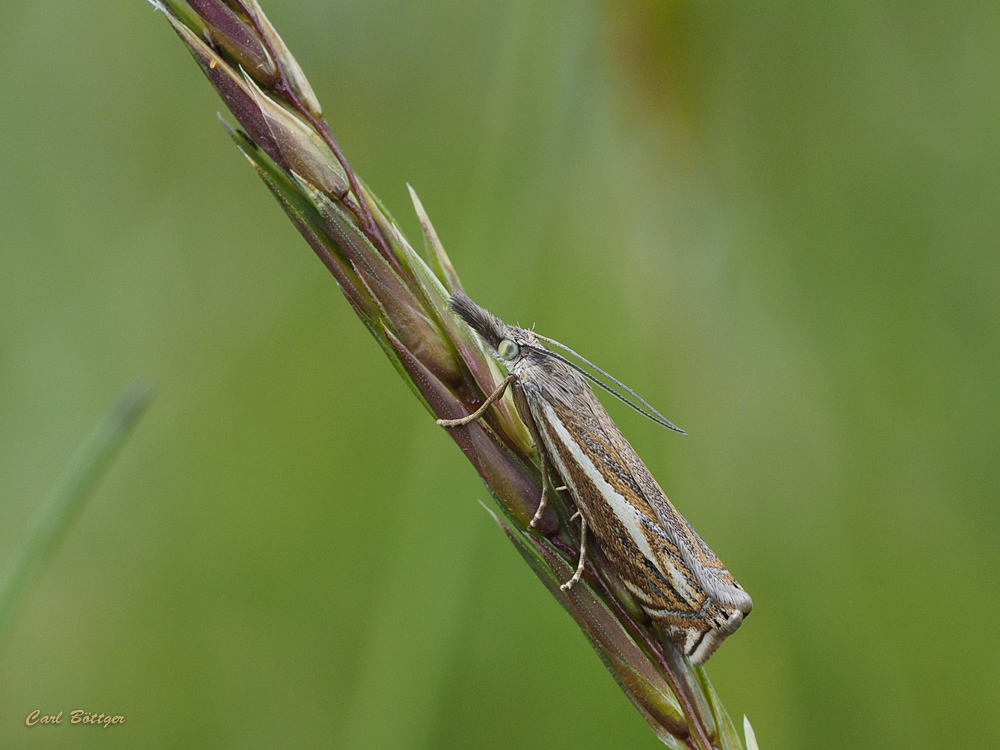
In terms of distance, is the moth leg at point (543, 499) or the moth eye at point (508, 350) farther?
the moth eye at point (508, 350)

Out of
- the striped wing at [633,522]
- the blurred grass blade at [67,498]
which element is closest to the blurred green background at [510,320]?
the striped wing at [633,522]

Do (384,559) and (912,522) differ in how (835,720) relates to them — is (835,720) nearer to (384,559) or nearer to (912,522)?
(912,522)

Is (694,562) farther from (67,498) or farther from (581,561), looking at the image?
(67,498)

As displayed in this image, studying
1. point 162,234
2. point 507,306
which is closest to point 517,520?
point 507,306

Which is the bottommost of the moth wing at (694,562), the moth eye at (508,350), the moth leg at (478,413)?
the moth wing at (694,562)

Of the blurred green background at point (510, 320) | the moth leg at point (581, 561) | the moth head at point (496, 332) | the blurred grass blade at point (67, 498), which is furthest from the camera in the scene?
the blurred green background at point (510, 320)

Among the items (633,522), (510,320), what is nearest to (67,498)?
(633,522)

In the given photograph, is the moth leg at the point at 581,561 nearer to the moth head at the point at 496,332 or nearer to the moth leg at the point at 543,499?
the moth leg at the point at 543,499
